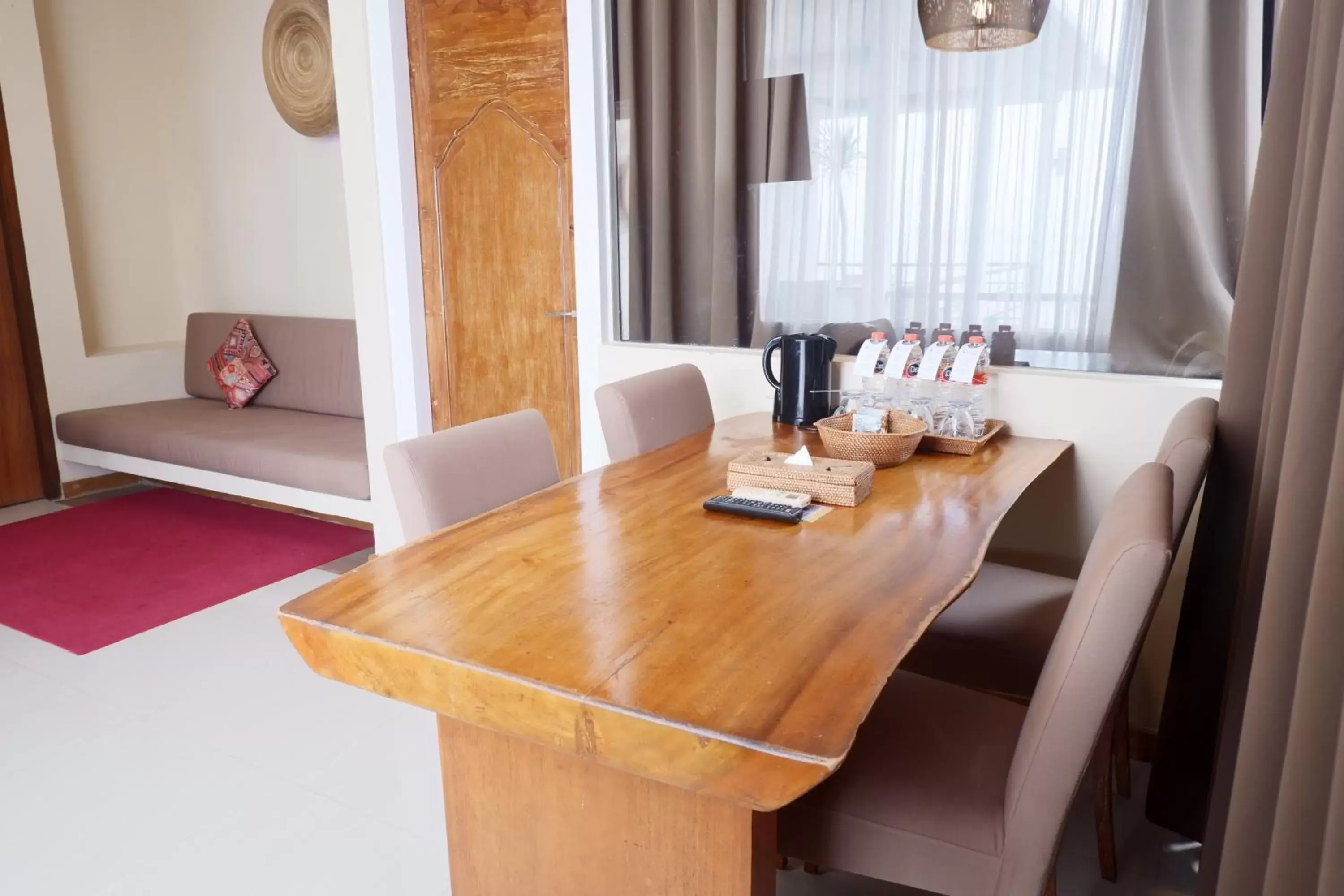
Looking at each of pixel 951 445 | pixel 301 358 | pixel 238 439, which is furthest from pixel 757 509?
pixel 301 358

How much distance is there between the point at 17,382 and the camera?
4.70m

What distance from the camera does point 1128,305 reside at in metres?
2.32

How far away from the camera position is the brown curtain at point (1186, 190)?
7.01ft

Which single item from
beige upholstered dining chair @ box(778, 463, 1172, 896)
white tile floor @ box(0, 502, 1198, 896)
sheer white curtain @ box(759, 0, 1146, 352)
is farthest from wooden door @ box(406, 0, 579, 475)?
beige upholstered dining chair @ box(778, 463, 1172, 896)

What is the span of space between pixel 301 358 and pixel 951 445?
3.70 meters

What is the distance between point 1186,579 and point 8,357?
5255 mm

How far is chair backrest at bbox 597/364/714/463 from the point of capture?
2.27 meters

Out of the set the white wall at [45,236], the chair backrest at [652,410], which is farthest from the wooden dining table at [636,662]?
the white wall at [45,236]

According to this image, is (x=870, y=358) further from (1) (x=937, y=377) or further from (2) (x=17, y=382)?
(2) (x=17, y=382)

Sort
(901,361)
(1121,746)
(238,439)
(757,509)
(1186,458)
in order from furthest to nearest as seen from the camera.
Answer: (238,439) → (901,361) → (1121,746) → (757,509) → (1186,458)

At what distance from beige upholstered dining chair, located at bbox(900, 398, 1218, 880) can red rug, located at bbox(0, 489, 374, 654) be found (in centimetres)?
270

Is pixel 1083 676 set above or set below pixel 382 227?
below

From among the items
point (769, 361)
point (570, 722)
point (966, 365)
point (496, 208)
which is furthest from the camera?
point (496, 208)

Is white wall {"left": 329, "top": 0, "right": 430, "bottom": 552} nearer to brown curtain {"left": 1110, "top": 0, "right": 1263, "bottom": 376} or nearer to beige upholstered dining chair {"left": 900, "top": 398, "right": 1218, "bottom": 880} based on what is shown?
beige upholstered dining chair {"left": 900, "top": 398, "right": 1218, "bottom": 880}
